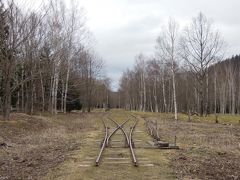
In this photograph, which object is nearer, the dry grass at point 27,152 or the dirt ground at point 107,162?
the dirt ground at point 107,162

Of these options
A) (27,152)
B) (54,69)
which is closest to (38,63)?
(54,69)

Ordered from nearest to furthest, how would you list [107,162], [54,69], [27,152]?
[107,162] → [27,152] → [54,69]

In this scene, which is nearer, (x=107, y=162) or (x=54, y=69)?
(x=107, y=162)

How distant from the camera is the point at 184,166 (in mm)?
12508

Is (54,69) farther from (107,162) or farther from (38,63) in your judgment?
(107,162)

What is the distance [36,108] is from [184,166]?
41.6 meters

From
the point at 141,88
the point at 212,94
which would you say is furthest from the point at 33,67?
the point at 212,94

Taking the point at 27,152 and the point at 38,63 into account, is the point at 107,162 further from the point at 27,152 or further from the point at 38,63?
the point at 38,63

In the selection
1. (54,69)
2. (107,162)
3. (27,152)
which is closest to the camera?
(107,162)

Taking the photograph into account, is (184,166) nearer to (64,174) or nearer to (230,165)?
(230,165)

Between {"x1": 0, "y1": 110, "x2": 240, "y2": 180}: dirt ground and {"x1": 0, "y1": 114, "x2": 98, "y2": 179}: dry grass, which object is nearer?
{"x1": 0, "y1": 110, "x2": 240, "y2": 180}: dirt ground

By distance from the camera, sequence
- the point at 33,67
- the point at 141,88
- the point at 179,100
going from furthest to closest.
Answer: the point at 179,100 < the point at 141,88 < the point at 33,67

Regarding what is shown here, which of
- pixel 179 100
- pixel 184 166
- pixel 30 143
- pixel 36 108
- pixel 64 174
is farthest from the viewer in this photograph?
pixel 179 100

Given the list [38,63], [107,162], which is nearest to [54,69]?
[38,63]
